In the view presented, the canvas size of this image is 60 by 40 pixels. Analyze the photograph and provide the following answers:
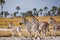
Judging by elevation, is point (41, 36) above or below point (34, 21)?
below

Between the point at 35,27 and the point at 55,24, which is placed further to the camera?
the point at 55,24

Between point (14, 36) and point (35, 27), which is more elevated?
point (35, 27)

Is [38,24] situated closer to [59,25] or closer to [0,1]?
[59,25]

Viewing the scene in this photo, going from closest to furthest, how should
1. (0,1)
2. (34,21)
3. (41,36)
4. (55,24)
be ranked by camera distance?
(34,21)
(41,36)
(55,24)
(0,1)

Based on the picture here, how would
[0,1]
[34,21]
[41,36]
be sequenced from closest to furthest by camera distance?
[34,21] < [41,36] < [0,1]

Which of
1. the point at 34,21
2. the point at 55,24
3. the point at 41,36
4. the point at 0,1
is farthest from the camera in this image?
the point at 0,1

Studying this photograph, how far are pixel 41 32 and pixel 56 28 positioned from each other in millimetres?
3558

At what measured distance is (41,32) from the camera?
10164 mm

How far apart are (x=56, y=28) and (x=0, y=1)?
89.6 feet

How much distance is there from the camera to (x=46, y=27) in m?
10.4

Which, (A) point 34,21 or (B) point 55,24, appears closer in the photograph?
(A) point 34,21

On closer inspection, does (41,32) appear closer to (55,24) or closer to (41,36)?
(41,36)

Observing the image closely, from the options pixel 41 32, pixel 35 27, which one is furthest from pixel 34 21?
pixel 41 32

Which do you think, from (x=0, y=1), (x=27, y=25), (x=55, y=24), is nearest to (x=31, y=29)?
(x=27, y=25)
